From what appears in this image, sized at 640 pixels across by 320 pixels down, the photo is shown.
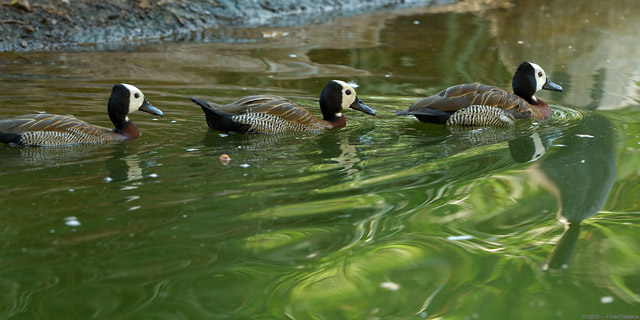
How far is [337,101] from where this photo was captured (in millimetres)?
9492

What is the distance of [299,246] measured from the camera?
5.55 metres

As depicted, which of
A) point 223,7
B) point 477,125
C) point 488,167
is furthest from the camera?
point 223,7

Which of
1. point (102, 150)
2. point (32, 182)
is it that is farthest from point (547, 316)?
point (102, 150)

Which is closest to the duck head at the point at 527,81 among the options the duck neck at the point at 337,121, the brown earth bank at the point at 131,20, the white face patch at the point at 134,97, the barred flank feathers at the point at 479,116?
the barred flank feathers at the point at 479,116

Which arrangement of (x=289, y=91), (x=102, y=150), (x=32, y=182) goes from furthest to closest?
(x=289, y=91) → (x=102, y=150) → (x=32, y=182)

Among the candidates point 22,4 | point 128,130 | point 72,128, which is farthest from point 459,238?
point 22,4

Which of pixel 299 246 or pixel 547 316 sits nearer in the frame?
pixel 547 316

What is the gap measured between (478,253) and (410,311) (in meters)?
1.06

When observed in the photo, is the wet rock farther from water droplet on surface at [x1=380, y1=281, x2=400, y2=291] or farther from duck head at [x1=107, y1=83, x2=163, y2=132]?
water droplet on surface at [x1=380, y1=281, x2=400, y2=291]

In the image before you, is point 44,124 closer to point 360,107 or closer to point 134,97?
point 134,97

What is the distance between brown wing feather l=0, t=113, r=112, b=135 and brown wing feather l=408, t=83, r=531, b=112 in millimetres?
3717

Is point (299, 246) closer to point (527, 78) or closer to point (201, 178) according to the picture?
point (201, 178)

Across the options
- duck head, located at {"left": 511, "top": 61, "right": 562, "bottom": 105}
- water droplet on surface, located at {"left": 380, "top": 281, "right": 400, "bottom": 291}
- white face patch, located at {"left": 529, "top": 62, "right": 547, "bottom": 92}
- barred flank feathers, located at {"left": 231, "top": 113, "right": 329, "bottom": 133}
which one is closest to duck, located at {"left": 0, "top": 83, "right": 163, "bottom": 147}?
barred flank feathers, located at {"left": 231, "top": 113, "right": 329, "bottom": 133}

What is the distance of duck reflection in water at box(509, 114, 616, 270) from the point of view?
611 cm
